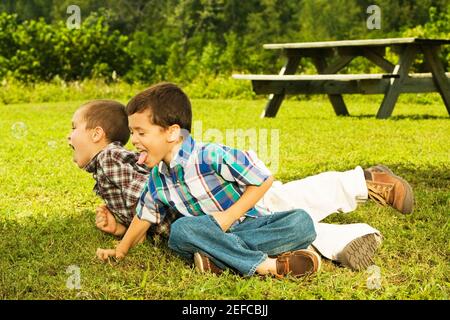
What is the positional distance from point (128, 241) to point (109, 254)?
3.5 inches

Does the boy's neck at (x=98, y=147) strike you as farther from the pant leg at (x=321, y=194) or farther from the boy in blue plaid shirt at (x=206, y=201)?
the pant leg at (x=321, y=194)

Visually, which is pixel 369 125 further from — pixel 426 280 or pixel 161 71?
pixel 161 71

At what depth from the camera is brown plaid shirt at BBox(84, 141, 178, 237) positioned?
10.5 feet

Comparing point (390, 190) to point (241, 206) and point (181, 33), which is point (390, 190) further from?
point (181, 33)

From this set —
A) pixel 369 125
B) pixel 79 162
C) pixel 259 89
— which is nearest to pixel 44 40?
pixel 259 89

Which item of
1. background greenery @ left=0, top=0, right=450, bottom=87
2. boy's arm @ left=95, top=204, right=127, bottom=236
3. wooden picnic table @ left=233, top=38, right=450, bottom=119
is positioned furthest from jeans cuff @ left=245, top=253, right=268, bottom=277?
background greenery @ left=0, top=0, right=450, bottom=87

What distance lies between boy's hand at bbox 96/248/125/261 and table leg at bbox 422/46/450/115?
6263mm

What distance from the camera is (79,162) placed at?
3.30 metres

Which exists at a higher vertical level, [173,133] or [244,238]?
[173,133]

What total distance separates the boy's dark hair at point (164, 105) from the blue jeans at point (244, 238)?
0.37 metres

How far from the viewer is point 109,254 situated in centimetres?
295

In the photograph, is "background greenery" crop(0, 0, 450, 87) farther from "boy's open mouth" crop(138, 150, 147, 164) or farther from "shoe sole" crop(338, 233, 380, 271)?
"shoe sole" crop(338, 233, 380, 271)

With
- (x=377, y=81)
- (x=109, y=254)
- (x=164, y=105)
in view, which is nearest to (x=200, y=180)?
(x=164, y=105)
